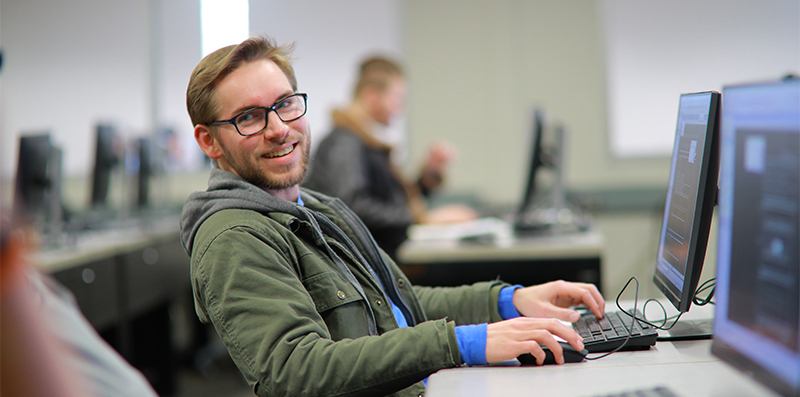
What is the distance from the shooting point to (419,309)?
4.46 ft

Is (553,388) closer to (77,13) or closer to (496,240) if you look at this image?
(496,240)

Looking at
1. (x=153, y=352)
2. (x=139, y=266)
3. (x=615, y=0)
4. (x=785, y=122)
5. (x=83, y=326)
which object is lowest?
(x=153, y=352)

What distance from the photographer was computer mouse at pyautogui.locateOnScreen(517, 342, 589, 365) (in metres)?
1.03

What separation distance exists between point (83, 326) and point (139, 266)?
99.8 inches

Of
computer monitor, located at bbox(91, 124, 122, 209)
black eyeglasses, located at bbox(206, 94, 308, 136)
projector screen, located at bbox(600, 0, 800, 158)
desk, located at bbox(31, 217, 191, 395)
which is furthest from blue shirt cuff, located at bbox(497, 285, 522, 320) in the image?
projector screen, located at bbox(600, 0, 800, 158)

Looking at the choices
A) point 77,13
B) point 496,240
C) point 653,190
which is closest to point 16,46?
point 77,13

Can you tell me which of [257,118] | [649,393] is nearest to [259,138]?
[257,118]

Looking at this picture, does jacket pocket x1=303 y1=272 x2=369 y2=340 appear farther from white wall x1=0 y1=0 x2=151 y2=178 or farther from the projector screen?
white wall x1=0 y1=0 x2=151 y2=178

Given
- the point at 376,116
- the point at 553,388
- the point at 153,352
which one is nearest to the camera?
the point at 553,388

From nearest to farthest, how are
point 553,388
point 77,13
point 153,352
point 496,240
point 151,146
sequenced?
1. point 553,388
2. point 496,240
3. point 153,352
4. point 151,146
5. point 77,13

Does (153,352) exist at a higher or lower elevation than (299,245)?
lower

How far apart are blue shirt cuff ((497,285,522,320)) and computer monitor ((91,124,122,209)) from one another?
2.82 m

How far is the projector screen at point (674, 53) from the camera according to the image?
427 centimetres

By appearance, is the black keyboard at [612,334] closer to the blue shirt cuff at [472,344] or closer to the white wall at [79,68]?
the blue shirt cuff at [472,344]
